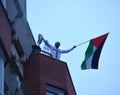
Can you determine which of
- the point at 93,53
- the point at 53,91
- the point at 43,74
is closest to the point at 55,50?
the point at 43,74

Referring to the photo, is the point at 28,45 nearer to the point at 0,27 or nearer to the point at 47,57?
the point at 47,57

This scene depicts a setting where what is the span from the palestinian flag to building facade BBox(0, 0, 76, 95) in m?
0.95

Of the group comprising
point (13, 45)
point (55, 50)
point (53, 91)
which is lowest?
point (53, 91)

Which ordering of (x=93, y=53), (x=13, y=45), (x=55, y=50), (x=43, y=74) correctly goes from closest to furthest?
(x=13, y=45) < (x=43, y=74) < (x=55, y=50) < (x=93, y=53)

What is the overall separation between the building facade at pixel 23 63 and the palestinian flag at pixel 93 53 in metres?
0.95

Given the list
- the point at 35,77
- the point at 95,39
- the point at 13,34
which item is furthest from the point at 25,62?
the point at 95,39

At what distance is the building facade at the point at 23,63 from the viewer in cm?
2047

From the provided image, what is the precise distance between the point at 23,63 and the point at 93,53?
4.03 metres

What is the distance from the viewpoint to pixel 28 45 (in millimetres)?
24859

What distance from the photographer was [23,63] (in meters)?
25.0

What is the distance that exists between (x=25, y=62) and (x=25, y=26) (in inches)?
59.1

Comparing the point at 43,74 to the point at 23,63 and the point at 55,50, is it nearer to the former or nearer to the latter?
the point at 23,63

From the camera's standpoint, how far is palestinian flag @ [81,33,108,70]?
27375 millimetres

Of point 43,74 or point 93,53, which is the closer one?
point 43,74
